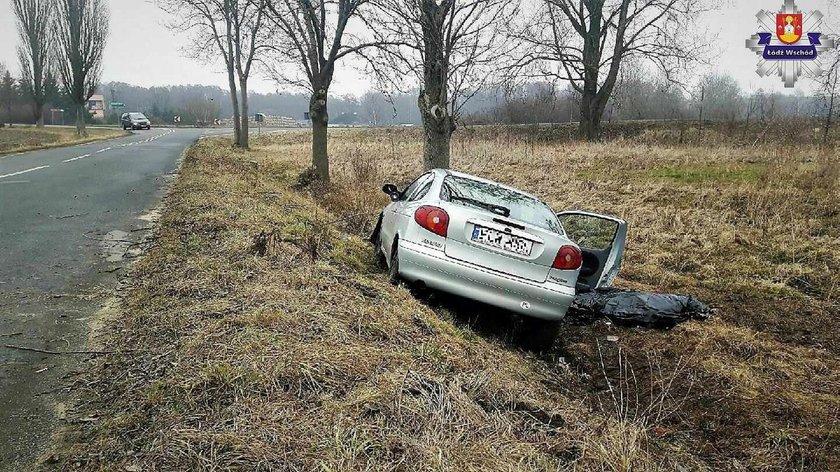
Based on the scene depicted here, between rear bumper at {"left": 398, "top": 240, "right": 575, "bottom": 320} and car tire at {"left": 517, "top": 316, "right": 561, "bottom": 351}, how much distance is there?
13 cm

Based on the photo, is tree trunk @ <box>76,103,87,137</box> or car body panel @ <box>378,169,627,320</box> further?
tree trunk @ <box>76,103,87,137</box>

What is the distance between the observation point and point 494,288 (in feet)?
16.5

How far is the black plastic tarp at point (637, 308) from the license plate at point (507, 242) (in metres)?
1.76

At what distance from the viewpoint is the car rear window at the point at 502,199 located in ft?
18.4

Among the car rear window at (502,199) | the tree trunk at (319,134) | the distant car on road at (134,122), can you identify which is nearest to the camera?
the car rear window at (502,199)

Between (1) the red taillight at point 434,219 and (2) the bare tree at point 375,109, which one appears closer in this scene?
(1) the red taillight at point 434,219

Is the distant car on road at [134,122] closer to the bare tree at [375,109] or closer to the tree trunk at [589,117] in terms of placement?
the bare tree at [375,109]

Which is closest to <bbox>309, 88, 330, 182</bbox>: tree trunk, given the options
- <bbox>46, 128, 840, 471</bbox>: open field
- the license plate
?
<bbox>46, 128, 840, 471</bbox>: open field

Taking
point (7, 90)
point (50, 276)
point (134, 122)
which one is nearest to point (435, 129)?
point (50, 276)

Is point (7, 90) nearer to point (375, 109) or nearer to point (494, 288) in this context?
point (375, 109)

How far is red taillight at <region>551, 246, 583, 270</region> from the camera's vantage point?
5109mm

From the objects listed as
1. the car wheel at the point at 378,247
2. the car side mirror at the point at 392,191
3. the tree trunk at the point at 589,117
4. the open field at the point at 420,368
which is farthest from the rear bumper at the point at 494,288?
the tree trunk at the point at 589,117

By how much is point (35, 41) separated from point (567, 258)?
5090 centimetres

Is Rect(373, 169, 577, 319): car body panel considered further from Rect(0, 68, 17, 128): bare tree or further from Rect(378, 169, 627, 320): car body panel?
Rect(0, 68, 17, 128): bare tree
